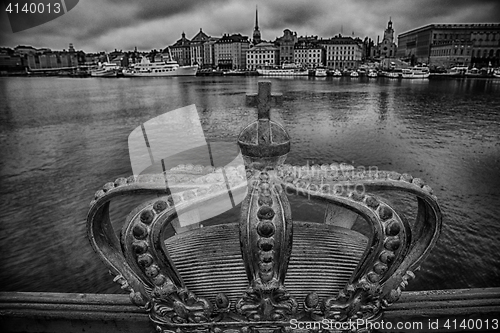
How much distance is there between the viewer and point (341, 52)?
10819cm

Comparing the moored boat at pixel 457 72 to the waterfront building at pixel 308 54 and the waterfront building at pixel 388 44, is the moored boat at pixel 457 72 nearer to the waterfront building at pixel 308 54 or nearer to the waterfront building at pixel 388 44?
the waterfront building at pixel 308 54

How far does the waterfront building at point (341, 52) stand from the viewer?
10781cm

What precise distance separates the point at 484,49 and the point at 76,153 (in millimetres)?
113734

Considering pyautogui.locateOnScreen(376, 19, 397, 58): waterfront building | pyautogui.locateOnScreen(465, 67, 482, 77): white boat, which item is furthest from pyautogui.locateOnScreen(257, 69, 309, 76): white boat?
pyautogui.locateOnScreen(376, 19, 397, 58): waterfront building

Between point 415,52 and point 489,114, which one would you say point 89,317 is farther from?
point 415,52

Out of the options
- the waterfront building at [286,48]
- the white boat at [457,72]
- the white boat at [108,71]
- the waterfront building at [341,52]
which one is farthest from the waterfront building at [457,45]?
the white boat at [108,71]

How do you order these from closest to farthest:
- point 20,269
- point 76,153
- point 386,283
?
1. point 386,283
2. point 20,269
3. point 76,153

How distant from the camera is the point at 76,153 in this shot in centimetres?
1295

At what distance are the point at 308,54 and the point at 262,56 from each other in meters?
13.7

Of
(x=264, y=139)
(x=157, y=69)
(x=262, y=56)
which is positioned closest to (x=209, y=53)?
(x=262, y=56)

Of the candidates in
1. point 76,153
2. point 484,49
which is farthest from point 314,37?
point 76,153

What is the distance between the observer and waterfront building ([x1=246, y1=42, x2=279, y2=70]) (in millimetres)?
104500

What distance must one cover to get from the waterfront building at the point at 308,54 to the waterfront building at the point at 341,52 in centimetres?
267

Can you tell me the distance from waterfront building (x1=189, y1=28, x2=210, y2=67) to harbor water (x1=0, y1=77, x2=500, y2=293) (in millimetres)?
104704
